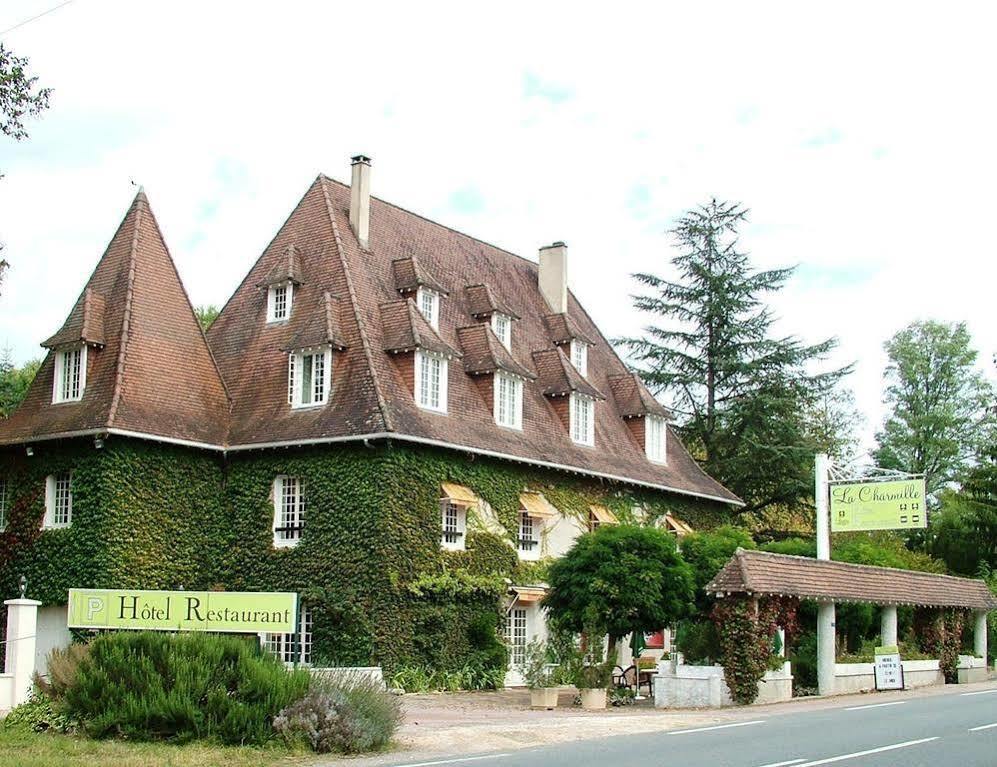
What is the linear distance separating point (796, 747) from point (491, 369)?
1817 cm

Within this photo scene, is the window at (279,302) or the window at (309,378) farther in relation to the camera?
the window at (279,302)

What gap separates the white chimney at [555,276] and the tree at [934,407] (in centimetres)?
2777

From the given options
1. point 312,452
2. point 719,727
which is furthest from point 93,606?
point 719,727

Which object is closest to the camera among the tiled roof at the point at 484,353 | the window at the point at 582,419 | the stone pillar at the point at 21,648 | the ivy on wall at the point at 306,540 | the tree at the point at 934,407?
the stone pillar at the point at 21,648

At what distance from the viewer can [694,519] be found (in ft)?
135

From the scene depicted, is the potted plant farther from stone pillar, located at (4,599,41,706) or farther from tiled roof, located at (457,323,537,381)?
stone pillar, located at (4,599,41,706)

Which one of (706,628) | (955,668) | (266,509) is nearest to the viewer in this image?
(706,628)

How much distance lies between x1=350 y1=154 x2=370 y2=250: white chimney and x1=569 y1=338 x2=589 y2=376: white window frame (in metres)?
8.07

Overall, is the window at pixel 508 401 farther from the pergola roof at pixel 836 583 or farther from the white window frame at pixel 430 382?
the pergola roof at pixel 836 583

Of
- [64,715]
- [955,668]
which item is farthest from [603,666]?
[955,668]

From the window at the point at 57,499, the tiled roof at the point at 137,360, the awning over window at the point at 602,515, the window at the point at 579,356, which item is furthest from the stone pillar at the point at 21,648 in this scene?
the window at the point at 579,356

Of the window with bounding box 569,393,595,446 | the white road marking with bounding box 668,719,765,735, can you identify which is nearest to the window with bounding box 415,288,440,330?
the window with bounding box 569,393,595,446

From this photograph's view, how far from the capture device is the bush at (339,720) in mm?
17273

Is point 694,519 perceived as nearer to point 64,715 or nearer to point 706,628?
point 706,628
